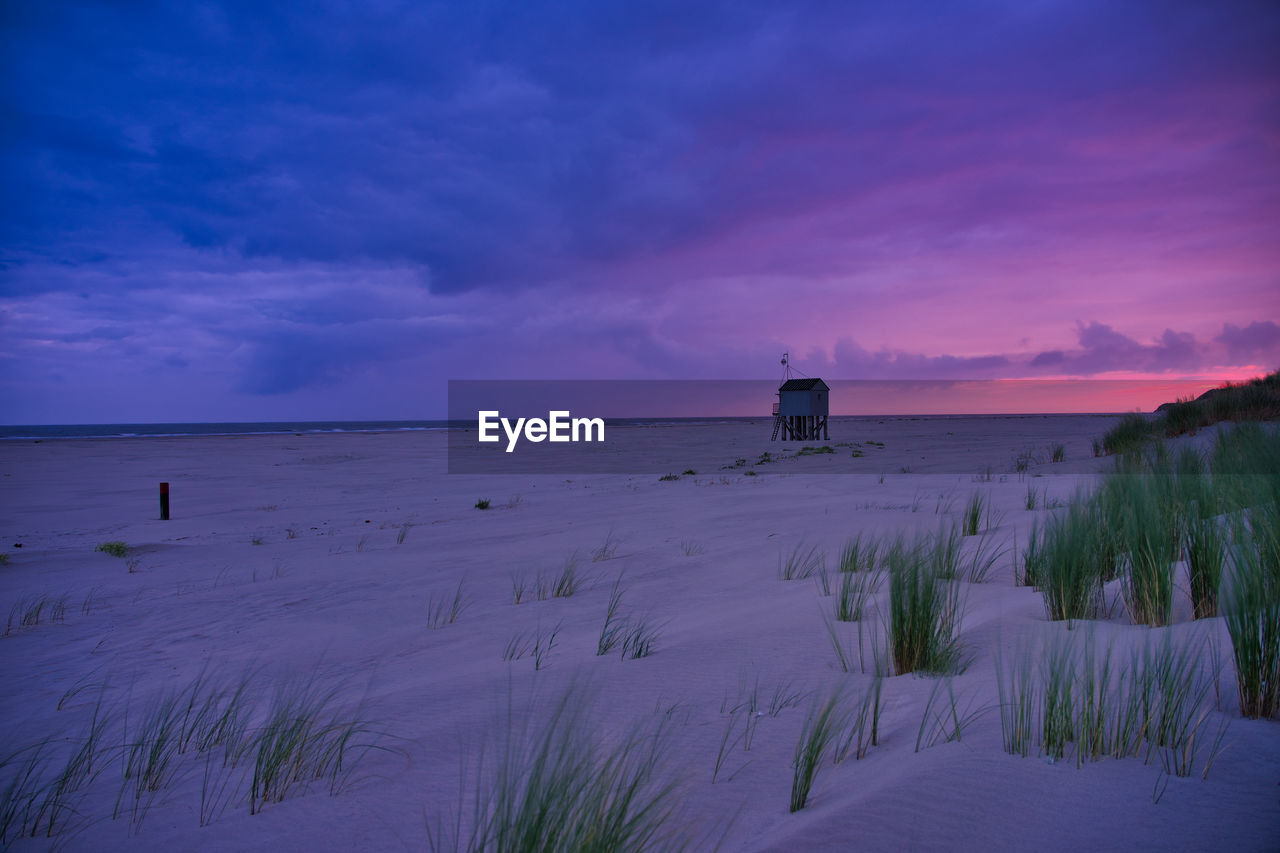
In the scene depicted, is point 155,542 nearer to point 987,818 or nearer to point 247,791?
point 247,791

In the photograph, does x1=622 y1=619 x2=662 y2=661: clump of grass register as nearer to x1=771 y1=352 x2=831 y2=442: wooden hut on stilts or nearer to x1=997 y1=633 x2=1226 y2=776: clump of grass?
x1=997 y1=633 x2=1226 y2=776: clump of grass

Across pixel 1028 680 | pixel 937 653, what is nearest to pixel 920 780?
pixel 1028 680

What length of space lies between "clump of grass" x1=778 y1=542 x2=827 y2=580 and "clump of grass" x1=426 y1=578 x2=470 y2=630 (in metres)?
2.62

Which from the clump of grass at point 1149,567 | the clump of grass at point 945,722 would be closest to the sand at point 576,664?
the clump of grass at point 945,722

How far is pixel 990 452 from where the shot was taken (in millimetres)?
22281

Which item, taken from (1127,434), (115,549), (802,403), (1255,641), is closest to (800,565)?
(1255,641)

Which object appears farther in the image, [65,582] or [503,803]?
[65,582]

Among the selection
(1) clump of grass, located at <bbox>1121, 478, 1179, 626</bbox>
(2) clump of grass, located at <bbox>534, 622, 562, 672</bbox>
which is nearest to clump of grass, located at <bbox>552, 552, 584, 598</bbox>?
(2) clump of grass, located at <bbox>534, 622, 562, 672</bbox>

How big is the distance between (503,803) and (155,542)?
10580mm

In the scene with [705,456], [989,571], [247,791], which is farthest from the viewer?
[705,456]

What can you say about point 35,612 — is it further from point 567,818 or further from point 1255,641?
point 1255,641

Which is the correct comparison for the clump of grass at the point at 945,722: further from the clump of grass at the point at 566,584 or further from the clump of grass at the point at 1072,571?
the clump of grass at the point at 566,584

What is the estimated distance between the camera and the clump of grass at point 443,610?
462 centimetres

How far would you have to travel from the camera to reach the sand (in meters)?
1.61
